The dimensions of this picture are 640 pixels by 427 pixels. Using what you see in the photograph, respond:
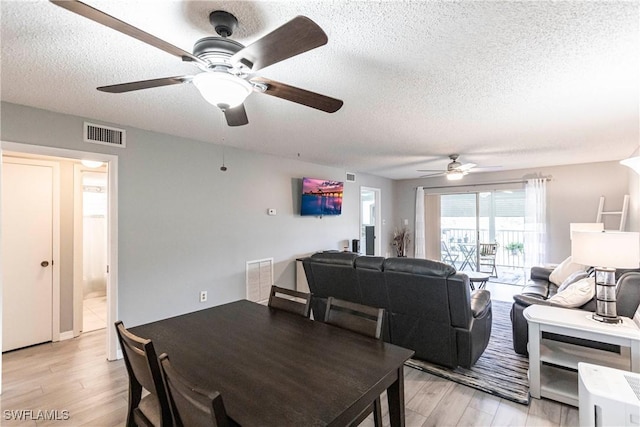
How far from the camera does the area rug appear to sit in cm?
237

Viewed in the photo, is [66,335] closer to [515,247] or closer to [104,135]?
[104,135]

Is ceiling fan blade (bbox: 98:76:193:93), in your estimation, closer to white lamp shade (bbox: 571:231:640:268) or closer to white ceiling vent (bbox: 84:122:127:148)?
white ceiling vent (bbox: 84:122:127:148)

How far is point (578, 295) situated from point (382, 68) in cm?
256

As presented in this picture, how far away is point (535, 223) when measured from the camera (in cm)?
581

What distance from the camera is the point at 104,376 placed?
2.70m

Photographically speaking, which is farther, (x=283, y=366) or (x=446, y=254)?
(x=446, y=254)

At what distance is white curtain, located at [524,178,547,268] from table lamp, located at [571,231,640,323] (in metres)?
4.05

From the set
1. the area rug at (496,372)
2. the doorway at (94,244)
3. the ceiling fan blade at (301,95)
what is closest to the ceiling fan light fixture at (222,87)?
the ceiling fan blade at (301,95)

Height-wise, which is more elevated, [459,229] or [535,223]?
[535,223]

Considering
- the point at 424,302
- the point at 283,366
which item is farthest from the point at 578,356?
the point at 283,366

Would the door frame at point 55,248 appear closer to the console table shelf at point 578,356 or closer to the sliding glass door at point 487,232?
the console table shelf at point 578,356

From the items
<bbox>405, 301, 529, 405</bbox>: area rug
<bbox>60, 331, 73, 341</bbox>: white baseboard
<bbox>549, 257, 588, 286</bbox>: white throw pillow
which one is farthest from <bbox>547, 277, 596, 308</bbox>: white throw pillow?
<bbox>60, 331, 73, 341</bbox>: white baseboard

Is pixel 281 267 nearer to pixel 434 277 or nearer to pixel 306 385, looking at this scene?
pixel 434 277

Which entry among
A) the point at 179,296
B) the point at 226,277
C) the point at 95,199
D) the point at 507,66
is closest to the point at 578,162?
the point at 507,66
